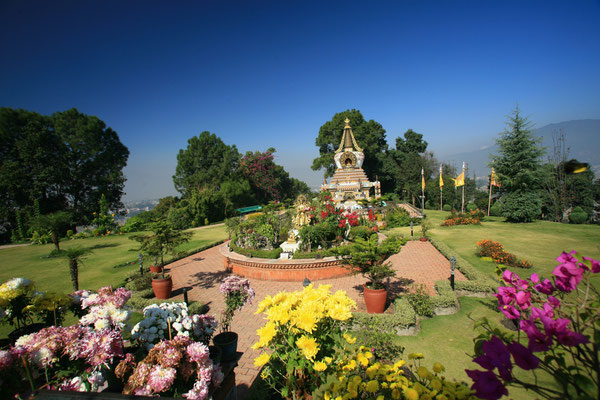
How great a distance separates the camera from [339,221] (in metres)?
12.5

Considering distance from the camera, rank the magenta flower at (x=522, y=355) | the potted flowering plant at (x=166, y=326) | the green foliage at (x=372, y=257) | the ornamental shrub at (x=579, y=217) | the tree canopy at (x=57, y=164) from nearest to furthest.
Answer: the magenta flower at (x=522, y=355) → the potted flowering plant at (x=166, y=326) → the green foliage at (x=372, y=257) → the ornamental shrub at (x=579, y=217) → the tree canopy at (x=57, y=164)

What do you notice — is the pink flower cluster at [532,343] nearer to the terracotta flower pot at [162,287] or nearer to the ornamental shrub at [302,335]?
the ornamental shrub at [302,335]

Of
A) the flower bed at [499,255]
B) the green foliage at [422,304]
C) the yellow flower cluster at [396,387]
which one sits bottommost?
the green foliage at [422,304]

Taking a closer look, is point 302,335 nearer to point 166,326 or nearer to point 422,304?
point 166,326

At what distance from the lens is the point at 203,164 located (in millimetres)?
37781

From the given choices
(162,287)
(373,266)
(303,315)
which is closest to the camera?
(303,315)

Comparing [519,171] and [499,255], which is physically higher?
[519,171]

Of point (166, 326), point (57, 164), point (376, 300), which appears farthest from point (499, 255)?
point (57, 164)

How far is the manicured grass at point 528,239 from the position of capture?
10.3 metres

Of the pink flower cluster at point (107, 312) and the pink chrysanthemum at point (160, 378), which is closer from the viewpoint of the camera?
the pink chrysanthemum at point (160, 378)

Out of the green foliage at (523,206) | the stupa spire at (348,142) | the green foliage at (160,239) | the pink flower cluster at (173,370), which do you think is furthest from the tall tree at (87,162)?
the green foliage at (523,206)

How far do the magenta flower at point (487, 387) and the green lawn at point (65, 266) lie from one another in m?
11.9

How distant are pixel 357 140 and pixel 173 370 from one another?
38030mm

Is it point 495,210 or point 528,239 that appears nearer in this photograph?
point 528,239
